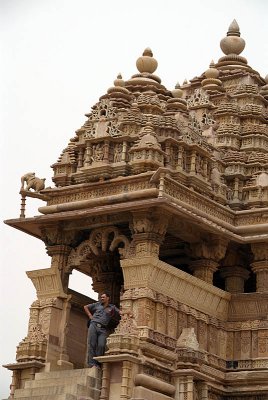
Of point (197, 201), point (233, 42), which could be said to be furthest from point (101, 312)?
point (233, 42)

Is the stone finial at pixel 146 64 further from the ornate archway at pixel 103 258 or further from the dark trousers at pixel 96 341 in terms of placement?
the dark trousers at pixel 96 341

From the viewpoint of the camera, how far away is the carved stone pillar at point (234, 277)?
1207 inches

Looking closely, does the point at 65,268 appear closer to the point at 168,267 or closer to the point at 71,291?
the point at 71,291

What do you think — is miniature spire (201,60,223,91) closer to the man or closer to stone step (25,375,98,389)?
the man

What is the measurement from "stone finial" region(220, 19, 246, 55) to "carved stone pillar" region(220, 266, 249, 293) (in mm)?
8945

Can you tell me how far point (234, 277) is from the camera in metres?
30.8

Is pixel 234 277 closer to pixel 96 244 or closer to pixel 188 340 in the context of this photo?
pixel 188 340

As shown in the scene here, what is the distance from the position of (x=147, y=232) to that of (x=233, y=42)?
1123 cm

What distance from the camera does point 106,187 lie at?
29.3 m

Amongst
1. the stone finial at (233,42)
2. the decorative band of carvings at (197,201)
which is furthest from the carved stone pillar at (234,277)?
the stone finial at (233,42)

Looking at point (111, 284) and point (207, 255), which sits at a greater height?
point (207, 255)

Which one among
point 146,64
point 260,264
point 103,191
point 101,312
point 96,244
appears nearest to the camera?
point 101,312

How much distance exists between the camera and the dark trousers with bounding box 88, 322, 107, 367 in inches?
1115

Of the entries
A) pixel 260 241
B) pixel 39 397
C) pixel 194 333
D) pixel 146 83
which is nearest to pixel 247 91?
pixel 146 83
